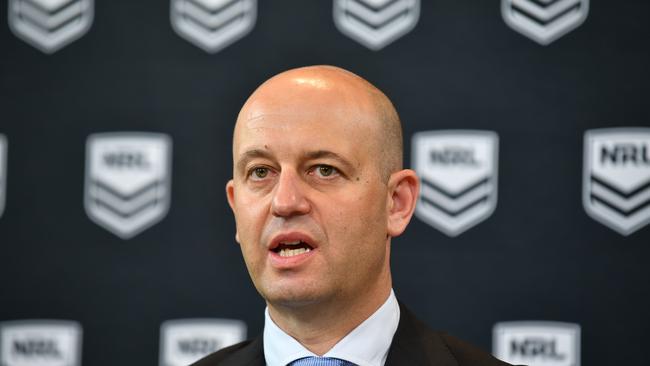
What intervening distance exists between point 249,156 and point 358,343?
0.42 m

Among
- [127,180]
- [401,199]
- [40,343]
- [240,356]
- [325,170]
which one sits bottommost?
[40,343]

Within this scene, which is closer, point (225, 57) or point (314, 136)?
point (314, 136)

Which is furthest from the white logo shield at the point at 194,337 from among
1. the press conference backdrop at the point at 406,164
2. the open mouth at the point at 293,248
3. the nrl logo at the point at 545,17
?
the nrl logo at the point at 545,17

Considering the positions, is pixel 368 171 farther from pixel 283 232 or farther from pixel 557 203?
pixel 557 203

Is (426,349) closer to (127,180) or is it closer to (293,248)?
(293,248)

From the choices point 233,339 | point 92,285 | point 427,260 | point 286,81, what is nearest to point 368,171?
point 286,81

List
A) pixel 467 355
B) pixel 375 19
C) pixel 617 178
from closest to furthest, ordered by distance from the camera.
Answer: pixel 467 355 < pixel 617 178 < pixel 375 19

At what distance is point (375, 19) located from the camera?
2.69 m

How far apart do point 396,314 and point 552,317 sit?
2.97ft

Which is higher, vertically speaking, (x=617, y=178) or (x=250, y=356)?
(x=617, y=178)

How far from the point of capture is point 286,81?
172cm

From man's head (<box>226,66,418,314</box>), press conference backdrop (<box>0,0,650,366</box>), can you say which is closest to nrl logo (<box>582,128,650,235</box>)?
press conference backdrop (<box>0,0,650,366</box>)

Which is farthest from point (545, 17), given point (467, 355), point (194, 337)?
point (194, 337)

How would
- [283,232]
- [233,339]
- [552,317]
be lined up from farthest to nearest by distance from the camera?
[233,339] < [552,317] < [283,232]
